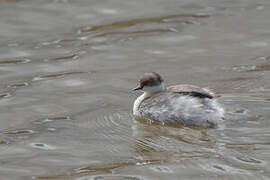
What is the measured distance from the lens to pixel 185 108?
704cm

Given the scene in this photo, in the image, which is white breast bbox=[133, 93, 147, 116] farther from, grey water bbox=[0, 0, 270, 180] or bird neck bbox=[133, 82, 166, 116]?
grey water bbox=[0, 0, 270, 180]

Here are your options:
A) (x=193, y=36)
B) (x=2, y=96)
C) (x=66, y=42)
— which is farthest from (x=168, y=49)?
(x=2, y=96)

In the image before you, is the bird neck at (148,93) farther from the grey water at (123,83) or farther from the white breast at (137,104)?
the grey water at (123,83)

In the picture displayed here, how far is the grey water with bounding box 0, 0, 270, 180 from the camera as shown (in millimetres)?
6129

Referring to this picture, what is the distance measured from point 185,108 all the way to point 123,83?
176cm

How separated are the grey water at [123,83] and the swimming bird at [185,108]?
11 centimetres

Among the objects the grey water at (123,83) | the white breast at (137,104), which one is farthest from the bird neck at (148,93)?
the grey water at (123,83)

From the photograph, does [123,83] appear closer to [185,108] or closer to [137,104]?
[137,104]

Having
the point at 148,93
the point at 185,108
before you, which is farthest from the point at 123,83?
the point at 185,108

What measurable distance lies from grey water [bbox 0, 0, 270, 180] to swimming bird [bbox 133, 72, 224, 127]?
110 mm

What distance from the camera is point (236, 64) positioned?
9.06 meters

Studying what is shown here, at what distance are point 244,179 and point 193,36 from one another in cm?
491

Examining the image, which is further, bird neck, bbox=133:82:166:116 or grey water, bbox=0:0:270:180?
bird neck, bbox=133:82:166:116

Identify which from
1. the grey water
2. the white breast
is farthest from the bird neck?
the grey water
